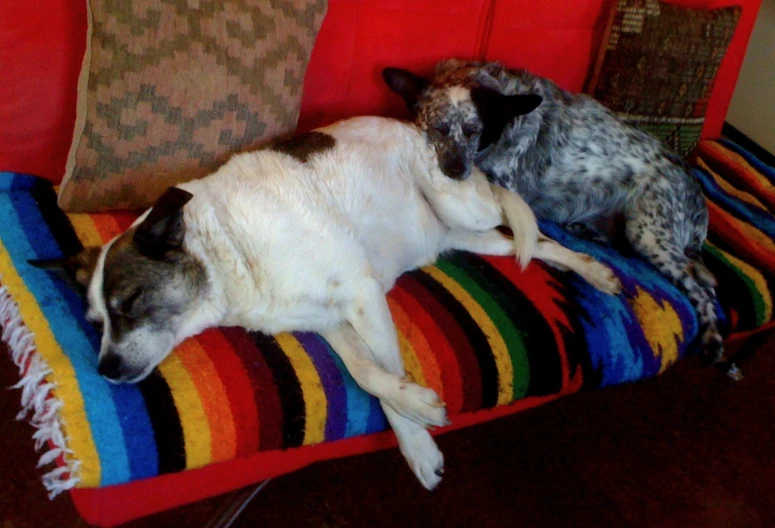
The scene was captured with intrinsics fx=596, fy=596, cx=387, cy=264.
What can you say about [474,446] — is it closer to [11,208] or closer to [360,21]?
[360,21]

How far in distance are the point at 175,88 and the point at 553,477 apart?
6.25 ft

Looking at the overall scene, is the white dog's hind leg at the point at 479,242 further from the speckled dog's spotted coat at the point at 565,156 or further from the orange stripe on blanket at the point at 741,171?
the orange stripe on blanket at the point at 741,171

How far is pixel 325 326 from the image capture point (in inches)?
66.8

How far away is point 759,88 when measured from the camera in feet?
12.5

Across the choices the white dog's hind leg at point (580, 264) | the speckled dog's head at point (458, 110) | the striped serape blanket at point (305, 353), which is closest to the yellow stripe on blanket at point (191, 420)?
the striped serape blanket at point (305, 353)

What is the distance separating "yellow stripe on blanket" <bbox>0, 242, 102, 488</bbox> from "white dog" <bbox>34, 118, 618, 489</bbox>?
8cm

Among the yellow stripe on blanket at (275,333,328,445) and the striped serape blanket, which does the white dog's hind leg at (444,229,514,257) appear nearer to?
the striped serape blanket

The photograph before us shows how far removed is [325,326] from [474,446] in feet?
3.28

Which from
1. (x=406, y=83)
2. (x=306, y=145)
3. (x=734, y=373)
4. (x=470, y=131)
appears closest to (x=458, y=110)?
(x=470, y=131)

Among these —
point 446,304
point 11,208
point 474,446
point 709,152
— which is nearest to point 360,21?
point 446,304

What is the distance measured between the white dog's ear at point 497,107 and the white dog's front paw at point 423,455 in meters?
1.16

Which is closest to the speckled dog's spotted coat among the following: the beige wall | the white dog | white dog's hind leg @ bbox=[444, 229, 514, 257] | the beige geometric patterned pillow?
white dog's hind leg @ bbox=[444, 229, 514, 257]

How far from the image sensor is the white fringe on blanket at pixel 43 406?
1305 mm

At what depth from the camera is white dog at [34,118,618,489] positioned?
4.83 feet
